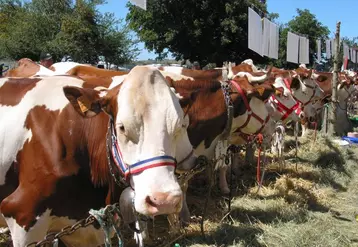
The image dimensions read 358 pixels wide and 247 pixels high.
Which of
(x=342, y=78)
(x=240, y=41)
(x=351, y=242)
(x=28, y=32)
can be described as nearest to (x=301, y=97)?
(x=351, y=242)

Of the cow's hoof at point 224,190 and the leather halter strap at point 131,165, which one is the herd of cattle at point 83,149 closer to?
the leather halter strap at point 131,165

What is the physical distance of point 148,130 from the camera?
1.89 meters

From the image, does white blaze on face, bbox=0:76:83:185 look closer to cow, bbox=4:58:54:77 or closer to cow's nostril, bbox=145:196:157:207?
cow's nostril, bbox=145:196:157:207

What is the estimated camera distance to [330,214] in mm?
5297

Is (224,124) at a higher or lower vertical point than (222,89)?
lower

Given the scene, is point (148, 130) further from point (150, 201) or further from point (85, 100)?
point (85, 100)

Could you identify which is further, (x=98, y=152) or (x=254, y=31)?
(x=254, y=31)

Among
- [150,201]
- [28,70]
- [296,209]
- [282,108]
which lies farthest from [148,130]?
[282,108]

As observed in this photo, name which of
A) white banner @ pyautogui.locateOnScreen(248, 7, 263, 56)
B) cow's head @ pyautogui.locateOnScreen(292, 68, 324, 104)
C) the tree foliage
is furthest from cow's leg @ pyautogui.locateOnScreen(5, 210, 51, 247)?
the tree foliage

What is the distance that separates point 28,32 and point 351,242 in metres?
25.9

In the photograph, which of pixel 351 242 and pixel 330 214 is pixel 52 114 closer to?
pixel 351 242

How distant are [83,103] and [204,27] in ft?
87.9

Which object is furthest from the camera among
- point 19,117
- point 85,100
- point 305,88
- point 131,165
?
point 305,88

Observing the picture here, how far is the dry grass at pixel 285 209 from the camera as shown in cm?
422
